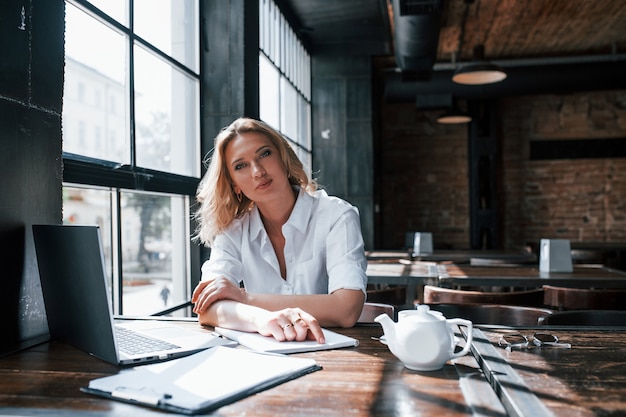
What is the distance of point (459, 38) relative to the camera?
7.30 metres

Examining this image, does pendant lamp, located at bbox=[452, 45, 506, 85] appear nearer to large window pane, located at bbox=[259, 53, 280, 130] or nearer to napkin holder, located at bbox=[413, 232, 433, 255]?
napkin holder, located at bbox=[413, 232, 433, 255]

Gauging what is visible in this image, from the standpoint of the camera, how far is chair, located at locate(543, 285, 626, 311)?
249 centimetres

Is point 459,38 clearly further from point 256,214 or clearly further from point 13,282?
point 13,282

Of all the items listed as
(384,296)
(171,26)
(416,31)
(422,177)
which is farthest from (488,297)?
(422,177)

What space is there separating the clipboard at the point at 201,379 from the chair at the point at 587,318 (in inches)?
37.0

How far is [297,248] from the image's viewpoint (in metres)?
1.95

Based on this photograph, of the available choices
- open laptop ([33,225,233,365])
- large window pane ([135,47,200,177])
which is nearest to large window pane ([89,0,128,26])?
large window pane ([135,47,200,177])

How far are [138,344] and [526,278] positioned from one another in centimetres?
233

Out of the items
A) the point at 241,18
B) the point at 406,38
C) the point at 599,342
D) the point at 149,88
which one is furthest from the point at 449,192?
the point at 599,342

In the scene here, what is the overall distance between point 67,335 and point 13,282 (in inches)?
6.9

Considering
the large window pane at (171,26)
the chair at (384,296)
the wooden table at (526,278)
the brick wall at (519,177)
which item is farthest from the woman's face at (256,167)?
the brick wall at (519,177)

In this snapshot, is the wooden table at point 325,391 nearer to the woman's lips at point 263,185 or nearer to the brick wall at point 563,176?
the woman's lips at point 263,185

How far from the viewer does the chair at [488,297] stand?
2.37m

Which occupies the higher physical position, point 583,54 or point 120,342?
point 583,54
